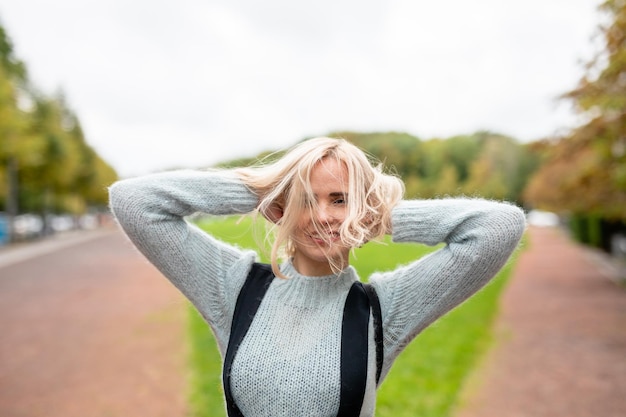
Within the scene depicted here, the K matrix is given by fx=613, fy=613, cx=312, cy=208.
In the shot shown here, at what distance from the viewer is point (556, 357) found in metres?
7.15

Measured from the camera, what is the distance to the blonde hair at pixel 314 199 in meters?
1.65

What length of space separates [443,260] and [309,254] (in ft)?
1.23

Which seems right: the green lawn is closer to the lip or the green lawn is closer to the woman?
the woman

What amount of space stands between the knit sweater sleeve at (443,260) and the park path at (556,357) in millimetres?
3647

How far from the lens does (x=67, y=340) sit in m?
8.00

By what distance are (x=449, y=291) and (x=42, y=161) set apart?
31965 millimetres

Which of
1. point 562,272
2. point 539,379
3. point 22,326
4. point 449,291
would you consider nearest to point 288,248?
point 449,291

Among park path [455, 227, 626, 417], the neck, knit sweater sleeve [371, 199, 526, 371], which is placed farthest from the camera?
park path [455, 227, 626, 417]

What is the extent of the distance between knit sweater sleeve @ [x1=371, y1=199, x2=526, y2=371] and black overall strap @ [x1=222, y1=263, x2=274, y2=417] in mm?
331

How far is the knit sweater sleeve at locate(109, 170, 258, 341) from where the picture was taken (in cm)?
175

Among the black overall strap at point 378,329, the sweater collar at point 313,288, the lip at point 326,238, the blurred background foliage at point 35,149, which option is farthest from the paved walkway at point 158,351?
the blurred background foliage at point 35,149

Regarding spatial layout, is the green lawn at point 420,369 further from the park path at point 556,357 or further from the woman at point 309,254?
the woman at point 309,254

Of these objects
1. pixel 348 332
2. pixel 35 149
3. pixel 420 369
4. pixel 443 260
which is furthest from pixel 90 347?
pixel 35 149

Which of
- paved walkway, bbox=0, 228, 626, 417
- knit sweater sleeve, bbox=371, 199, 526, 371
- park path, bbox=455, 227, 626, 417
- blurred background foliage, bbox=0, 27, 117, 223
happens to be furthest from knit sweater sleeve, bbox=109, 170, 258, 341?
blurred background foliage, bbox=0, 27, 117, 223
